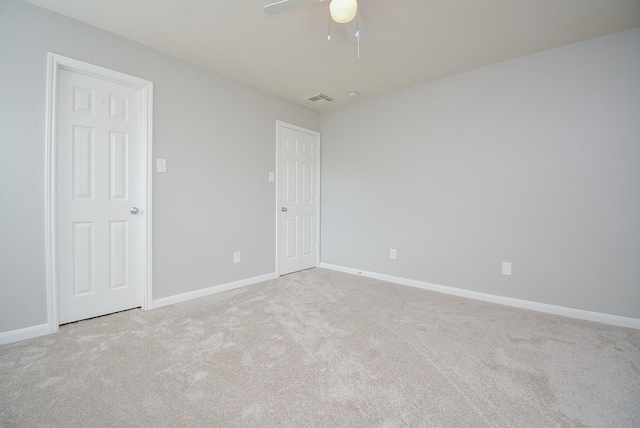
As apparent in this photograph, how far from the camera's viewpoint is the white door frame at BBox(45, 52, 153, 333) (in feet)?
6.61

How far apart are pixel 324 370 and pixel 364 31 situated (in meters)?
2.33

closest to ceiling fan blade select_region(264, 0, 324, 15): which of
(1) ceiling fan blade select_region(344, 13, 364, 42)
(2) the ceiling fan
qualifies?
(2) the ceiling fan

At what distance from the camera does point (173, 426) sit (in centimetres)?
120

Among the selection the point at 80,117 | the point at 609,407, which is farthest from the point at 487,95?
the point at 80,117

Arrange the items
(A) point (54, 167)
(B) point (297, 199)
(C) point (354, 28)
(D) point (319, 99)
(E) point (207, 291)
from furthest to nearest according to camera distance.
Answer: (B) point (297, 199), (D) point (319, 99), (E) point (207, 291), (A) point (54, 167), (C) point (354, 28)

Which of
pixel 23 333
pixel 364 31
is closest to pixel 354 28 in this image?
pixel 364 31

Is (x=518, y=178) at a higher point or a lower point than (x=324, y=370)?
higher

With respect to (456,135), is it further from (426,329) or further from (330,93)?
(426,329)

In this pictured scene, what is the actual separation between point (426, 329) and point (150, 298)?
2.46 m

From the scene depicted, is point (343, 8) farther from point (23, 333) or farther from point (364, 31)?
point (23, 333)

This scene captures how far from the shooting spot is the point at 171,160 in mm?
2646

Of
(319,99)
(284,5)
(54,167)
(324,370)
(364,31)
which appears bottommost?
(324,370)

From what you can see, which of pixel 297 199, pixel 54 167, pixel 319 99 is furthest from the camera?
pixel 297 199

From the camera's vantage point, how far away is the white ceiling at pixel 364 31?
193 cm
